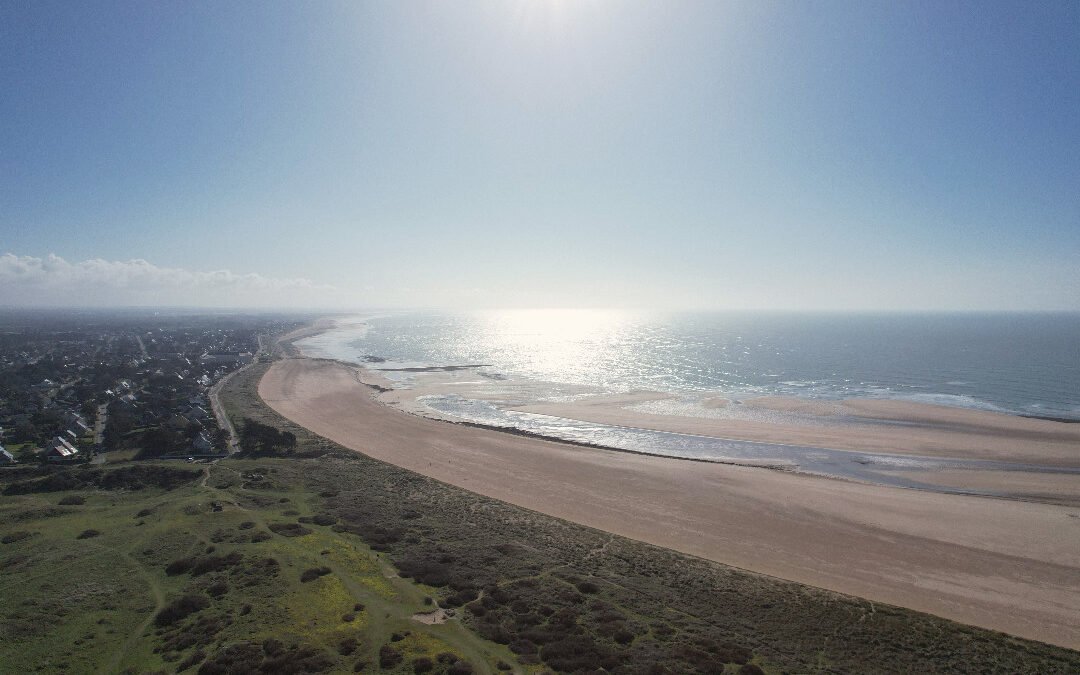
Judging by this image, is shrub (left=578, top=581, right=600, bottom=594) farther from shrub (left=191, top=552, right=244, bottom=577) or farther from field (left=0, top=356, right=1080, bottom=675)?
shrub (left=191, top=552, right=244, bottom=577)

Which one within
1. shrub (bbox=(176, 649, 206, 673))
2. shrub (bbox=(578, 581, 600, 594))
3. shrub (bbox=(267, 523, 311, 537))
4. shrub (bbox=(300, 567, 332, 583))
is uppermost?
shrub (bbox=(176, 649, 206, 673))

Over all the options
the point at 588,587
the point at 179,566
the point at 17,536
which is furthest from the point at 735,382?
the point at 17,536

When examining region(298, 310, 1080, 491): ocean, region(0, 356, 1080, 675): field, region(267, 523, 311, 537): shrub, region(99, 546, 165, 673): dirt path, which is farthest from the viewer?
region(298, 310, 1080, 491): ocean

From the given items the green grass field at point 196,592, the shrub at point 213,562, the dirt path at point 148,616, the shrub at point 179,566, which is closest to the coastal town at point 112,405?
the green grass field at point 196,592

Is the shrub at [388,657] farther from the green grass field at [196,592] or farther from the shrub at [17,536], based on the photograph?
the shrub at [17,536]

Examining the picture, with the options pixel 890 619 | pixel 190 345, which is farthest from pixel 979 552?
pixel 190 345

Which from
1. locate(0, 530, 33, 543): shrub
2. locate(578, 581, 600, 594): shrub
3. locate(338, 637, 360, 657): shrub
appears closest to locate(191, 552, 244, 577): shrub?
locate(338, 637, 360, 657): shrub

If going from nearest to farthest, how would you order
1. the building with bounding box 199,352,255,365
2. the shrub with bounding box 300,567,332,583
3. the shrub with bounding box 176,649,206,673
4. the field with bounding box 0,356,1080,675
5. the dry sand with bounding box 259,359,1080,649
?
1. the shrub with bounding box 176,649,206,673
2. the field with bounding box 0,356,1080,675
3. the shrub with bounding box 300,567,332,583
4. the dry sand with bounding box 259,359,1080,649
5. the building with bounding box 199,352,255,365
